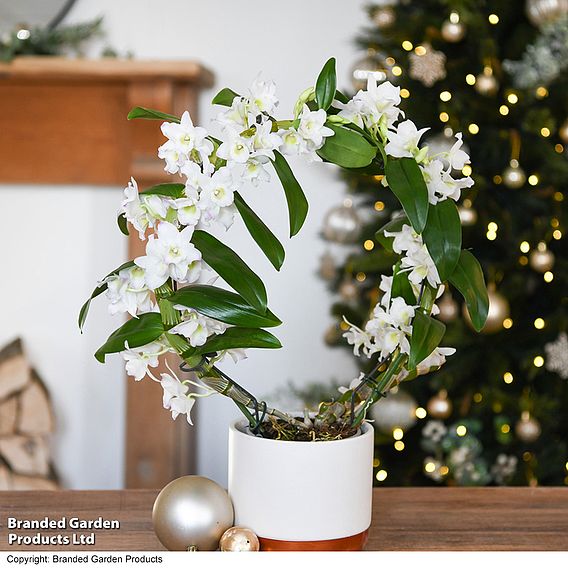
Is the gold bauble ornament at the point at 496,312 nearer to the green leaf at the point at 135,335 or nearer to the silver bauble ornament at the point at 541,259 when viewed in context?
the silver bauble ornament at the point at 541,259

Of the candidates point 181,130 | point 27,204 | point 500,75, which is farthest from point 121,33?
point 181,130

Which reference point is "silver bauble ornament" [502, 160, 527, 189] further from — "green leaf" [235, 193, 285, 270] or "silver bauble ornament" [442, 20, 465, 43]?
"green leaf" [235, 193, 285, 270]

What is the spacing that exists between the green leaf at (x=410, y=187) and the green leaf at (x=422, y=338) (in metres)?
0.09

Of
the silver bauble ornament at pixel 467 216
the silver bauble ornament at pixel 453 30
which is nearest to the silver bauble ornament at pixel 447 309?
the silver bauble ornament at pixel 467 216

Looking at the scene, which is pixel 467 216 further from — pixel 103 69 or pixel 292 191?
pixel 292 191

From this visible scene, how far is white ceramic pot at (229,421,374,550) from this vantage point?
71 cm

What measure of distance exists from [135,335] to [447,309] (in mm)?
1300

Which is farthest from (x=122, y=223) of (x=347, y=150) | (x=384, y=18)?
(x=384, y=18)

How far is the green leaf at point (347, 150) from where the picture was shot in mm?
715

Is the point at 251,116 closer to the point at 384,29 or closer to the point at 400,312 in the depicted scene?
the point at 400,312

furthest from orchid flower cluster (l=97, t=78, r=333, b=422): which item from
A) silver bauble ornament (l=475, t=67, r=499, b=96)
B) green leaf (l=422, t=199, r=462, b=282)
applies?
silver bauble ornament (l=475, t=67, r=499, b=96)

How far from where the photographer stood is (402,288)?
77 centimetres

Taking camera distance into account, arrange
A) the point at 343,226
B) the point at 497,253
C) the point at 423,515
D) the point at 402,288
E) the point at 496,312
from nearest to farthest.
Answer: the point at 402,288 < the point at 423,515 < the point at 496,312 < the point at 497,253 < the point at 343,226
